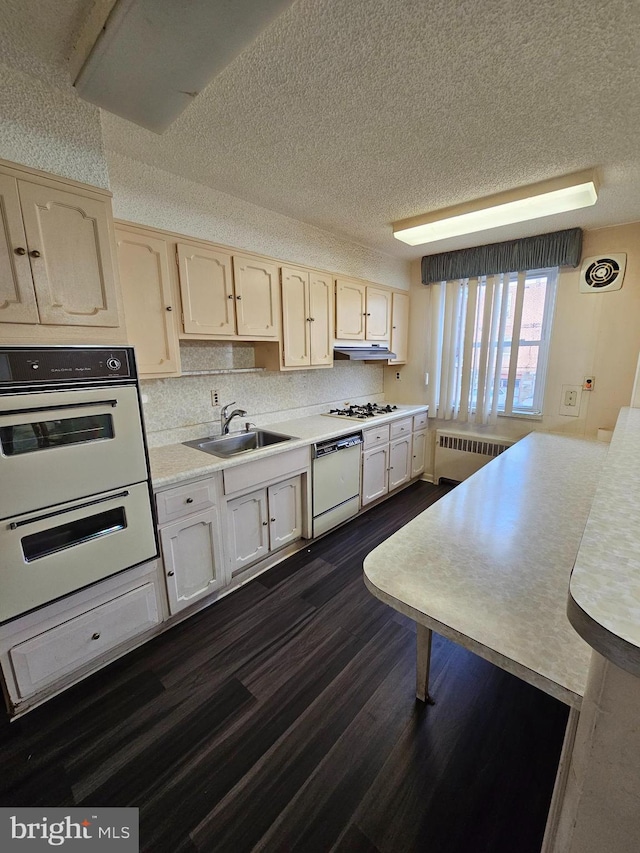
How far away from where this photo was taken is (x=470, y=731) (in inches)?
55.3

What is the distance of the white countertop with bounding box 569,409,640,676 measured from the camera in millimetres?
419

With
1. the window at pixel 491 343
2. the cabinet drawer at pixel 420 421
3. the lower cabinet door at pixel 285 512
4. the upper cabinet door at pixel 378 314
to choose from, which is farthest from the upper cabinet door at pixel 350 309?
the lower cabinet door at pixel 285 512

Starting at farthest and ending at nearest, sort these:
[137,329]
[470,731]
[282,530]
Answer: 1. [282,530]
2. [137,329]
3. [470,731]

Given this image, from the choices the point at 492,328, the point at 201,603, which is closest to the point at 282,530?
the point at 201,603

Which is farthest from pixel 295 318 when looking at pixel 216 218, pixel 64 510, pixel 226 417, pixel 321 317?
pixel 64 510

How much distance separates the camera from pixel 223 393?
261 cm

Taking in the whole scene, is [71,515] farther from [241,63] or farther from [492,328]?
[492,328]

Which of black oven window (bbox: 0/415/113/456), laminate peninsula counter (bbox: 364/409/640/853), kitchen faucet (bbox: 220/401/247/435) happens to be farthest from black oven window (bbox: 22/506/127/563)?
laminate peninsula counter (bbox: 364/409/640/853)

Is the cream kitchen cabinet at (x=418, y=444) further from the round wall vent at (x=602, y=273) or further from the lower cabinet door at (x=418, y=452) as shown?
the round wall vent at (x=602, y=273)

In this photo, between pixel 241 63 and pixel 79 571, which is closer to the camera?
pixel 241 63

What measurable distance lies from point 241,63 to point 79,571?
2.11 meters

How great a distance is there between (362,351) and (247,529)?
1.97m

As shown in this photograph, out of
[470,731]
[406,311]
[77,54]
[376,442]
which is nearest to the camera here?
[77,54]

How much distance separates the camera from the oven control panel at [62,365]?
126cm
